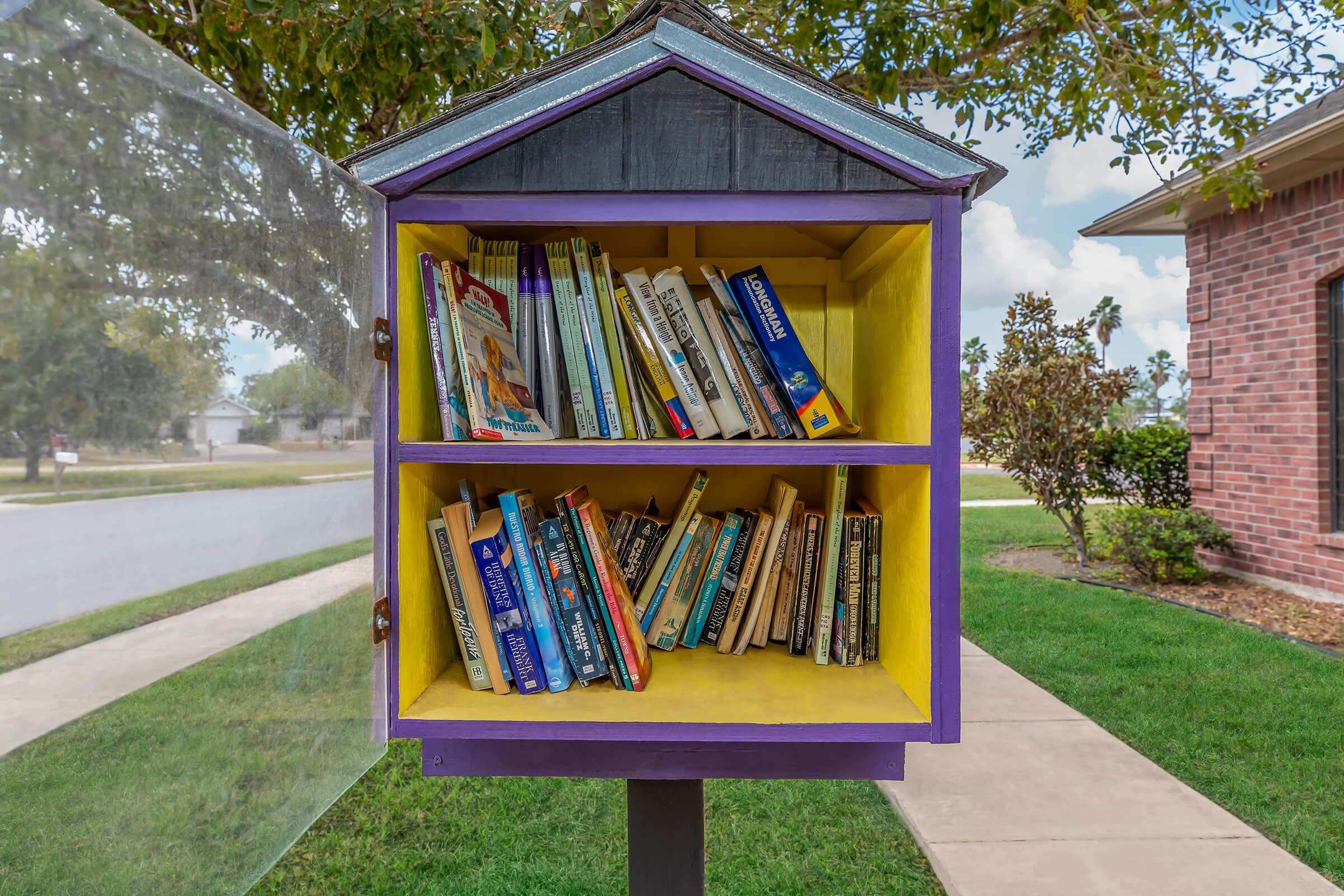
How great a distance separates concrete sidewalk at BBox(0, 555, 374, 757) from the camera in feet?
1.77

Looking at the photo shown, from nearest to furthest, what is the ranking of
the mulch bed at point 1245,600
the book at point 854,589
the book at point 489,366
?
the book at point 489,366
the book at point 854,589
the mulch bed at point 1245,600

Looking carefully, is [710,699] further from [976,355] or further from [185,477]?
[976,355]

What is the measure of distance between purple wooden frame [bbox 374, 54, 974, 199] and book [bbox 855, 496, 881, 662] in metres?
0.52

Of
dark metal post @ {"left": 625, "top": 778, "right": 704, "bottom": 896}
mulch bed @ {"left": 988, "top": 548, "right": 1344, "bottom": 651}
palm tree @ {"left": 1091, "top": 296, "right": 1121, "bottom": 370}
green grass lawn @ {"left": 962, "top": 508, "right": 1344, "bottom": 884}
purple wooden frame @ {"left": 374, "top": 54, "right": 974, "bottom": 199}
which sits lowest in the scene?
green grass lawn @ {"left": 962, "top": 508, "right": 1344, "bottom": 884}

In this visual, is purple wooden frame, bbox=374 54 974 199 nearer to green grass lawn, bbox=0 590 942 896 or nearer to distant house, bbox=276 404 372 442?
distant house, bbox=276 404 372 442

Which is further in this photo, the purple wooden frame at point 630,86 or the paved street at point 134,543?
the purple wooden frame at point 630,86

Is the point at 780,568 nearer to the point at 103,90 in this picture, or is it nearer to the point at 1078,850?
the point at 103,90

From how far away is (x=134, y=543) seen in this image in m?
0.62

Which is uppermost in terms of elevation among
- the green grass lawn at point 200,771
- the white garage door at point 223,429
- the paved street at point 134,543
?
the white garage door at point 223,429

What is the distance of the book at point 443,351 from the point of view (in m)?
1.07

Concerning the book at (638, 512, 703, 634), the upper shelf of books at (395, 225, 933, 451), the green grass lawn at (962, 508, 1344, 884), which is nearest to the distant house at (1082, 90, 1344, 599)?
the green grass lawn at (962, 508, 1344, 884)

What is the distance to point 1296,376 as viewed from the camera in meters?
5.35

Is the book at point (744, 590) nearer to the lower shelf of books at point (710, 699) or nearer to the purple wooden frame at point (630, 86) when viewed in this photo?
the lower shelf of books at point (710, 699)

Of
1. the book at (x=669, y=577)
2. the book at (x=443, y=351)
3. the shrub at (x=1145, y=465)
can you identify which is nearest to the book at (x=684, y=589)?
the book at (x=669, y=577)
